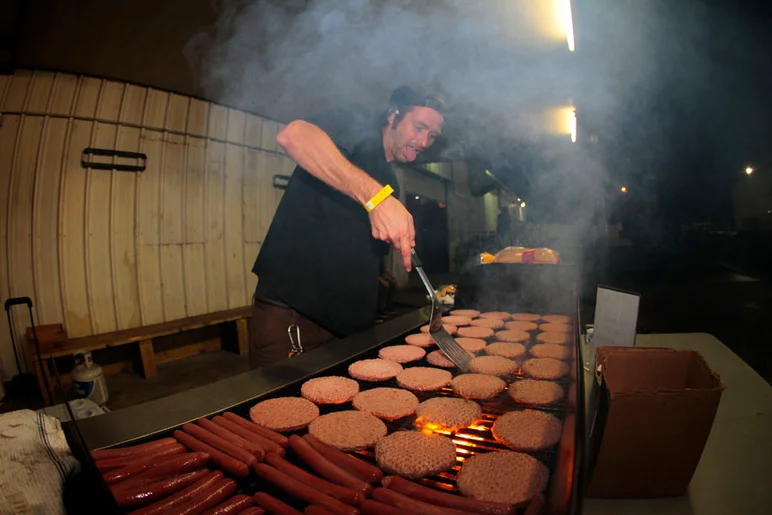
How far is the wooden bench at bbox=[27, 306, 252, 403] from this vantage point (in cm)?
483

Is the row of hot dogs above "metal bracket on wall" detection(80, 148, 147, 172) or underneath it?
underneath

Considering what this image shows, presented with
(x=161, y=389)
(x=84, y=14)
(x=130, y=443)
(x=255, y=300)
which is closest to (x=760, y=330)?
(x=255, y=300)

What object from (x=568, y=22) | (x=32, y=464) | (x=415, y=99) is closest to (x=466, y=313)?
(x=415, y=99)

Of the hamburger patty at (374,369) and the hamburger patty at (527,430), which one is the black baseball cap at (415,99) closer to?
the hamburger patty at (374,369)

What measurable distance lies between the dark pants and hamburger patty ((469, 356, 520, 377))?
1.09m

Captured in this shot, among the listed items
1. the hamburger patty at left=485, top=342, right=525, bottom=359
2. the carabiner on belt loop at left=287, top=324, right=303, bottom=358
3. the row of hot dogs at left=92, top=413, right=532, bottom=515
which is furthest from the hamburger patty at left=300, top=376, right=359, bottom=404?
the hamburger patty at left=485, top=342, right=525, bottom=359

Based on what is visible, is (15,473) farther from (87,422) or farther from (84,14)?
(84,14)

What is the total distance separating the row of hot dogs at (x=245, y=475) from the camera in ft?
3.08

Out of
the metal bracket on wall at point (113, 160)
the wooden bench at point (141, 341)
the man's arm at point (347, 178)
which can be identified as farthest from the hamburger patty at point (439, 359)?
the metal bracket on wall at point (113, 160)

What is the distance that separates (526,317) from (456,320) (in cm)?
65

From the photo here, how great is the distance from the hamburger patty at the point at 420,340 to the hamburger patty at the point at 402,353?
0.23 feet

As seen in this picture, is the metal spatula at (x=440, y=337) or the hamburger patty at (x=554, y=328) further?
the hamburger patty at (x=554, y=328)

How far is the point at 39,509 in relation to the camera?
82 centimetres

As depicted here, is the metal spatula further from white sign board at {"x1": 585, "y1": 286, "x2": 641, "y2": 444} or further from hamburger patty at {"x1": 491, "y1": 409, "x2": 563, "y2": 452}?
white sign board at {"x1": 585, "y1": 286, "x2": 641, "y2": 444}
